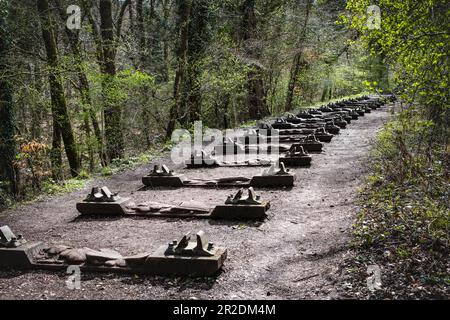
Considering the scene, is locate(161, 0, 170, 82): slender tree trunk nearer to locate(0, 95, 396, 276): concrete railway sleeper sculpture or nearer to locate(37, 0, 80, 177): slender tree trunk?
locate(37, 0, 80, 177): slender tree trunk

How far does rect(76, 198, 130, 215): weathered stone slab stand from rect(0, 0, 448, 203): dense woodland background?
265 cm

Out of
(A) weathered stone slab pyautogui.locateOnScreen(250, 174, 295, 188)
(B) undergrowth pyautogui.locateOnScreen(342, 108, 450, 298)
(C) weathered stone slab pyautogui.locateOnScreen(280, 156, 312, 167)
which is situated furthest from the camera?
(C) weathered stone slab pyautogui.locateOnScreen(280, 156, 312, 167)

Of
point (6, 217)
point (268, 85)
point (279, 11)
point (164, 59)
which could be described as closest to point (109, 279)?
point (6, 217)

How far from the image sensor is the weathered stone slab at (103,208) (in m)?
6.10

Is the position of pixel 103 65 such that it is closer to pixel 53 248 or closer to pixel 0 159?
pixel 0 159

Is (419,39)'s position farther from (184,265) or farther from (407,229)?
(184,265)

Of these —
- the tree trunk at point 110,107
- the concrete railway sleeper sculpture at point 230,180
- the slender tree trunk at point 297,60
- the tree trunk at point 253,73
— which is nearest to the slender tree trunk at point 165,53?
the tree trunk at point 253,73

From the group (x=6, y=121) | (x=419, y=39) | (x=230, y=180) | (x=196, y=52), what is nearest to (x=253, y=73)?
(x=196, y=52)

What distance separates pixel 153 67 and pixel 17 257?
45.4ft

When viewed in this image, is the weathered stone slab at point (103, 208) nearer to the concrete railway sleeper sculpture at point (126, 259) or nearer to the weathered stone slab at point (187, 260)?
the concrete railway sleeper sculpture at point (126, 259)

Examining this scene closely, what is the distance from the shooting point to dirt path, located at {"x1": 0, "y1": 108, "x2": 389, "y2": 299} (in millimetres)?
3678

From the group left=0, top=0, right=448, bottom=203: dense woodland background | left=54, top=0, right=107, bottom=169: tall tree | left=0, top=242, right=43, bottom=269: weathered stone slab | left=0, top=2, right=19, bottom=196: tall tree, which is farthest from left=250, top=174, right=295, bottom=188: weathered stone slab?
left=0, top=2, right=19, bottom=196: tall tree

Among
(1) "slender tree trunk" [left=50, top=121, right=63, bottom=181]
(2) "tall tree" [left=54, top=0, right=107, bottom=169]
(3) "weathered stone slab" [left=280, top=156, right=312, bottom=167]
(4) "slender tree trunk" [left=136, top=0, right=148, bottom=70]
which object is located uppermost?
(4) "slender tree trunk" [left=136, top=0, right=148, bottom=70]
